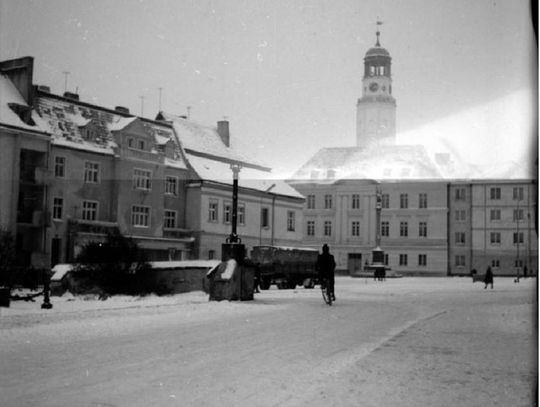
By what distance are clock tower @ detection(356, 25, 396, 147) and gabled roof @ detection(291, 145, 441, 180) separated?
0.08 metres

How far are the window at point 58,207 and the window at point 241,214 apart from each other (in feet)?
7.92

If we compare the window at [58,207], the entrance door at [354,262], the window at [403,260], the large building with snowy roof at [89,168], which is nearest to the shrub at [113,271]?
the large building with snowy roof at [89,168]

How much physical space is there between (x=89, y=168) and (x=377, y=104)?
8.26 feet

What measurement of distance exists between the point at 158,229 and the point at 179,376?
3.84 m

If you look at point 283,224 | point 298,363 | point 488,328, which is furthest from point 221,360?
point 283,224

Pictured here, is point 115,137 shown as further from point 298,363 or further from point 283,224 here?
point 283,224

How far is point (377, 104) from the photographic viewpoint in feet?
13.1

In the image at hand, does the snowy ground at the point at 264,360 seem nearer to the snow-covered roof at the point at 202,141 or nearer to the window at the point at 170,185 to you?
the window at the point at 170,185

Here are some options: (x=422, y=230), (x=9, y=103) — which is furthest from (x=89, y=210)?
(x=422, y=230)

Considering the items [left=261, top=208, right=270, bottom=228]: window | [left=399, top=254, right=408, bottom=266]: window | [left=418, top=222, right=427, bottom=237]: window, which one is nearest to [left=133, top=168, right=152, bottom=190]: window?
[left=261, top=208, right=270, bottom=228]: window

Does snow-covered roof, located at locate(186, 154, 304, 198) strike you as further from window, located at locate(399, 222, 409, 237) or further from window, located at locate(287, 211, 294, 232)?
window, located at locate(399, 222, 409, 237)

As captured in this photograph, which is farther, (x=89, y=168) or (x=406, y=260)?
(x=406, y=260)

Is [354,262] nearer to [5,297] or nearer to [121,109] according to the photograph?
[5,297]

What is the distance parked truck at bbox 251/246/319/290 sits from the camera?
41.2ft
